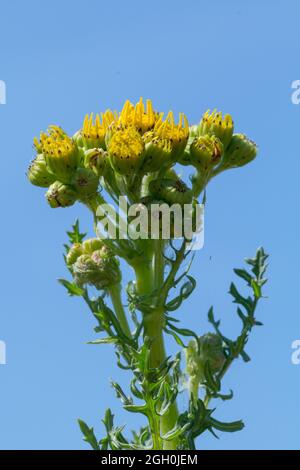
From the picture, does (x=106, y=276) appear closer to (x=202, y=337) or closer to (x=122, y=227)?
(x=122, y=227)

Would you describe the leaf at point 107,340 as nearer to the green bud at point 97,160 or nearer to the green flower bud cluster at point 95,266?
the green flower bud cluster at point 95,266

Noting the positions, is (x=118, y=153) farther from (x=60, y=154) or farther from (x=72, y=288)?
(x=72, y=288)

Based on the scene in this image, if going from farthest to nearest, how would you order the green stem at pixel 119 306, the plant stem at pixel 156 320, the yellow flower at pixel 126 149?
the green stem at pixel 119 306, the plant stem at pixel 156 320, the yellow flower at pixel 126 149

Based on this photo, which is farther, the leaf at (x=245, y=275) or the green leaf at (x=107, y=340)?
the leaf at (x=245, y=275)

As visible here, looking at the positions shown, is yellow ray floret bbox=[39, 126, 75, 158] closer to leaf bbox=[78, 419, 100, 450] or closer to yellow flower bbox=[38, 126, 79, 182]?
yellow flower bbox=[38, 126, 79, 182]

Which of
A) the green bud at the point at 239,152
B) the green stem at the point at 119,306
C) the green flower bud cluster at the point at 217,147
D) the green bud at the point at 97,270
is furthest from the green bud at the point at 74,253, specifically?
the green bud at the point at 239,152

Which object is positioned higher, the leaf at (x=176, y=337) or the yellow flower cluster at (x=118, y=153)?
the yellow flower cluster at (x=118, y=153)

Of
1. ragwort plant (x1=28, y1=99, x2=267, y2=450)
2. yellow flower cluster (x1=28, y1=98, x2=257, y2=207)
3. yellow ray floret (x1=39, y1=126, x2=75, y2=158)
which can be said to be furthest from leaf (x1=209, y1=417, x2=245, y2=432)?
yellow ray floret (x1=39, y1=126, x2=75, y2=158)
